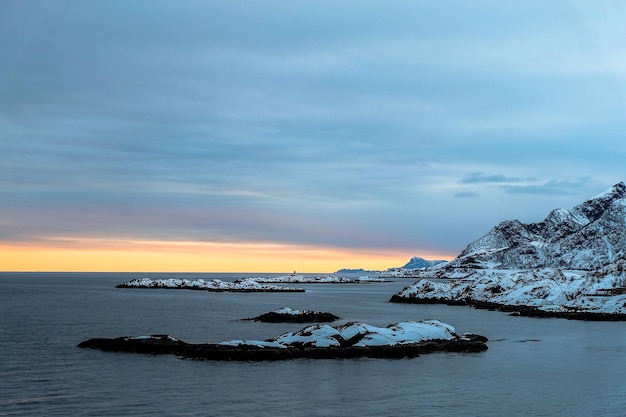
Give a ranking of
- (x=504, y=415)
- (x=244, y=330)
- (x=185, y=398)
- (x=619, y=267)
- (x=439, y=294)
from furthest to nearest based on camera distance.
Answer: (x=439, y=294) < (x=619, y=267) < (x=244, y=330) < (x=185, y=398) < (x=504, y=415)

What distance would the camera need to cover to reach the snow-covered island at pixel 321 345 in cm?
5388

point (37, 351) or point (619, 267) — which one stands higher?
point (619, 267)

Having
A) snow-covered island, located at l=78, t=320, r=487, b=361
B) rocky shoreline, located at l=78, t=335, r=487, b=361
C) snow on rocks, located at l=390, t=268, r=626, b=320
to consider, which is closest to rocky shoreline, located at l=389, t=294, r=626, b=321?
snow on rocks, located at l=390, t=268, r=626, b=320

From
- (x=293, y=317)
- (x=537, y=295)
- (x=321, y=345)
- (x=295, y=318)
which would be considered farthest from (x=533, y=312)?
(x=321, y=345)

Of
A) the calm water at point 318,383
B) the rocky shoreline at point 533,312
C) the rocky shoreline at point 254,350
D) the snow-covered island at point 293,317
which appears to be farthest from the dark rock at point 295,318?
the rocky shoreline at point 533,312

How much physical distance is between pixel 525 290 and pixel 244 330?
77.1m

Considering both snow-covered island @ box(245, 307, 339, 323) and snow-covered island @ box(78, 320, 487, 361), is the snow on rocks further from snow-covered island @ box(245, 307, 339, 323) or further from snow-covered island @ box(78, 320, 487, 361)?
snow-covered island @ box(78, 320, 487, 361)

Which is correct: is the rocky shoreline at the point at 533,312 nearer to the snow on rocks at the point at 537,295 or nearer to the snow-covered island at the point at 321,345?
the snow on rocks at the point at 537,295

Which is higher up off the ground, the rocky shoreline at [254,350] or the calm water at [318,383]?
the rocky shoreline at [254,350]

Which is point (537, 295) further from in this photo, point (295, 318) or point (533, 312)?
point (295, 318)

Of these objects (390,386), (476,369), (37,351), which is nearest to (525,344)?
(476,369)

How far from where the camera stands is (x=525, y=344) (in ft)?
226

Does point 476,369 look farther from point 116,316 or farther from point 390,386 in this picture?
point 116,316

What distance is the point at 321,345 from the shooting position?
57219mm
